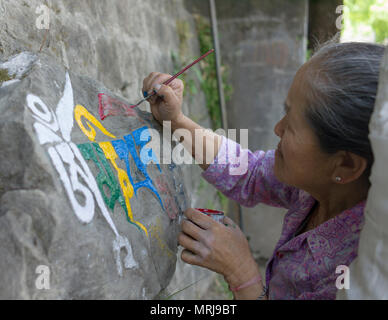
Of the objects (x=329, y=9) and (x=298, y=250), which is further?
(x=329, y=9)

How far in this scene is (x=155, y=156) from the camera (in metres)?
1.22

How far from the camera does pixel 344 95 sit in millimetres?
858

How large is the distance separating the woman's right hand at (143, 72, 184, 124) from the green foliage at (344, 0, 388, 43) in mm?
3699

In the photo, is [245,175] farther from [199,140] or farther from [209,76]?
[209,76]

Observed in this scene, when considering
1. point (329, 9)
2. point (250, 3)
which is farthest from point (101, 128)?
point (329, 9)

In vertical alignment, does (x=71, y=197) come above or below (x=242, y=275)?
above

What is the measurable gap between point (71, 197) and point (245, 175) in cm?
78

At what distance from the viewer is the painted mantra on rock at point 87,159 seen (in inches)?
31.0

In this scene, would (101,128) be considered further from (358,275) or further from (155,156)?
(358,275)

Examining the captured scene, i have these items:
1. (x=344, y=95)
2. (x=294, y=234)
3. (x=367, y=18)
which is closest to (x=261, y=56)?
(x=294, y=234)

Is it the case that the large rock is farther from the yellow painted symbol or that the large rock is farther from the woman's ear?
the woman's ear

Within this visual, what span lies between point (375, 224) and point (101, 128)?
0.73 meters

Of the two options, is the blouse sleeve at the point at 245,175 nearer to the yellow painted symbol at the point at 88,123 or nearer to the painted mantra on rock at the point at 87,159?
the painted mantra on rock at the point at 87,159
